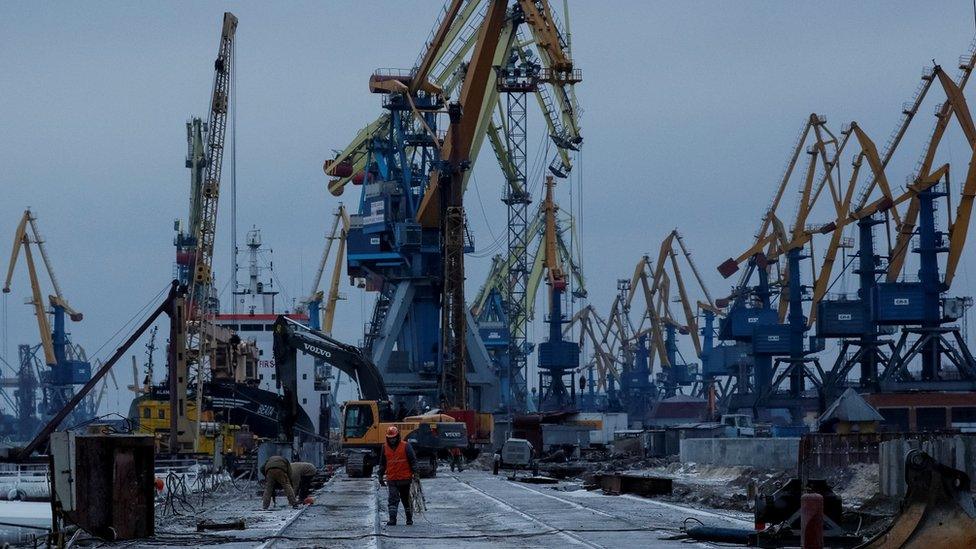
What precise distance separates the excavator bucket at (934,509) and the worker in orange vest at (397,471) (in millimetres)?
10247

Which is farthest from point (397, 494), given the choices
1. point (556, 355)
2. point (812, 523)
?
point (556, 355)

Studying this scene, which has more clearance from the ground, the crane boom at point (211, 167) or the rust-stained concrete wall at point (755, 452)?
the crane boom at point (211, 167)

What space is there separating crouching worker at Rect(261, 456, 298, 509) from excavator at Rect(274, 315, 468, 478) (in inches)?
658

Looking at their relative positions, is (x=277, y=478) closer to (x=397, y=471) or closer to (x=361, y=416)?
(x=397, y=471)

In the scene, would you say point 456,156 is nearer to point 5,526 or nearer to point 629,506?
point 629,506

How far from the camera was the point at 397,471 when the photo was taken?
26.2 m

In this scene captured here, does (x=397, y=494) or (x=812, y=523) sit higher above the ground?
(x=812, y=523)

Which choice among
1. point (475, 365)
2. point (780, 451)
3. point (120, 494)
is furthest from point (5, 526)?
point (475, 365)

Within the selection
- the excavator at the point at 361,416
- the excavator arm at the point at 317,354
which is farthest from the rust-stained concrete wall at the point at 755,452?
the excavator arm at the point at 317,354

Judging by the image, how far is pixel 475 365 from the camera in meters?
88.5

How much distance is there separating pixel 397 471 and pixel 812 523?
357 inches

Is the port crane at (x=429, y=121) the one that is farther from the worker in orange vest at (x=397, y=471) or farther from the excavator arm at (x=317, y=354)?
the worker in orange vest at (x=397, y=471)

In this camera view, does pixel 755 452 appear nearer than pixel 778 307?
Yes

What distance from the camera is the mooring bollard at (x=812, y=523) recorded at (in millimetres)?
18766
